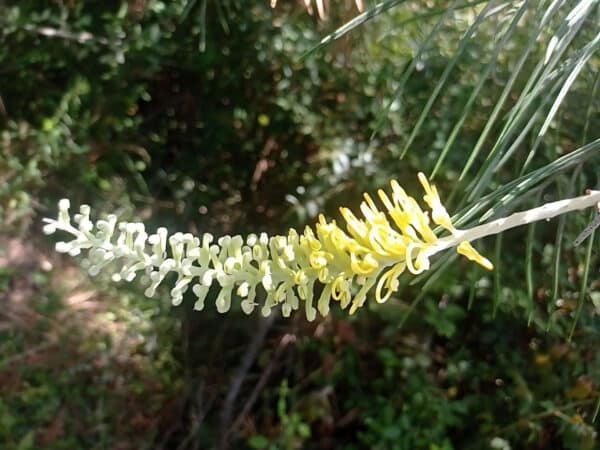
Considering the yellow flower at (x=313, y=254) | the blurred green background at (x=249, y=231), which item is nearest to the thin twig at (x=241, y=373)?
the blurred green background at (x=249, y=231)

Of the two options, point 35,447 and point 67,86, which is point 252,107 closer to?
point 67,86

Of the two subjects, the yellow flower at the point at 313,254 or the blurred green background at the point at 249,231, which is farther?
the blurred green background at the point at 249,231

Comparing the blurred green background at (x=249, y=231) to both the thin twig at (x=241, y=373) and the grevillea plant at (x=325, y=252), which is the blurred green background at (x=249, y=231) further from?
the grevillea plant at (x=325, y=252)

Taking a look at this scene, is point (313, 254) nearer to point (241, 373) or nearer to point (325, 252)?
point (325, 252)

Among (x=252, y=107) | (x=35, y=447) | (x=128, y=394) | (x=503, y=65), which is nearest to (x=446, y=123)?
(x=503, y=65)

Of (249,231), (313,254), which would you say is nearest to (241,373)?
(249,231)

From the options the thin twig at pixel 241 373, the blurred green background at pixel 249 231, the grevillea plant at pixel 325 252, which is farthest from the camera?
the thin twig at pixel 241 373
